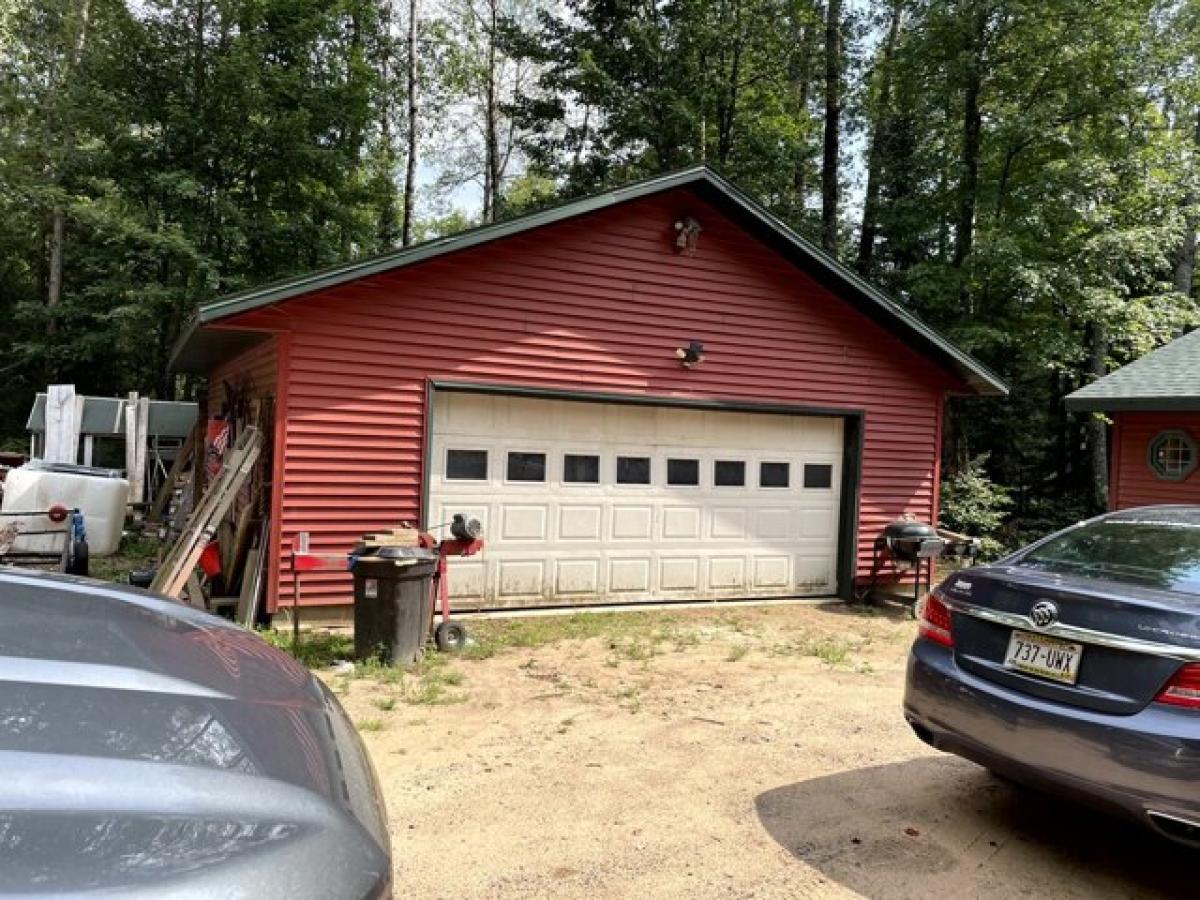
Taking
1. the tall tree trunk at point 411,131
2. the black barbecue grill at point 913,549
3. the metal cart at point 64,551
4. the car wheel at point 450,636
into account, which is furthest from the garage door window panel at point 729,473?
the tall tree trunk at point 411,131

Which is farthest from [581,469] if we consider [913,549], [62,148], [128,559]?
[62,148]

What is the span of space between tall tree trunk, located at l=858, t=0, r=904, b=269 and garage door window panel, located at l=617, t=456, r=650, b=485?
527 inches

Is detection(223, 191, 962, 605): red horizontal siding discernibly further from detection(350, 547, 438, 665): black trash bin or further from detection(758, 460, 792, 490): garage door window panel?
detection(350, 547, 438, 665): black trash bin

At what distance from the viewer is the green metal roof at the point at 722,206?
691cm

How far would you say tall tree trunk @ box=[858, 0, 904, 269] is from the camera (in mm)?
19875

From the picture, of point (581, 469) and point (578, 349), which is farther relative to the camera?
point (581, 469)

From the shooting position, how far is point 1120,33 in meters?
15.5

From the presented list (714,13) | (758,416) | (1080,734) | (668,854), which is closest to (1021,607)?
(1080,734)

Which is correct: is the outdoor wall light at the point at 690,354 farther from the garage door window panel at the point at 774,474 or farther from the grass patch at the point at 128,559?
the grass patch at the point at 128,559

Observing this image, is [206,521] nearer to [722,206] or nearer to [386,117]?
[722,206]

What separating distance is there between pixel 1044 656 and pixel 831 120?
64.4ft

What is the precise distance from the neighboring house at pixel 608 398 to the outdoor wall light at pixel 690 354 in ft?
0.07

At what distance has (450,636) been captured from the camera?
6.66m

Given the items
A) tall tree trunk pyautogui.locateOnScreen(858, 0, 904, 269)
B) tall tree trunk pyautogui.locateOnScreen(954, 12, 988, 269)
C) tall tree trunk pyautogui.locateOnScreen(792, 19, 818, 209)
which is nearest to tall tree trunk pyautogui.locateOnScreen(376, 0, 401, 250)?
tall tree trunk pyautogui.locateOnScreen(792, 19, 818, 209)
